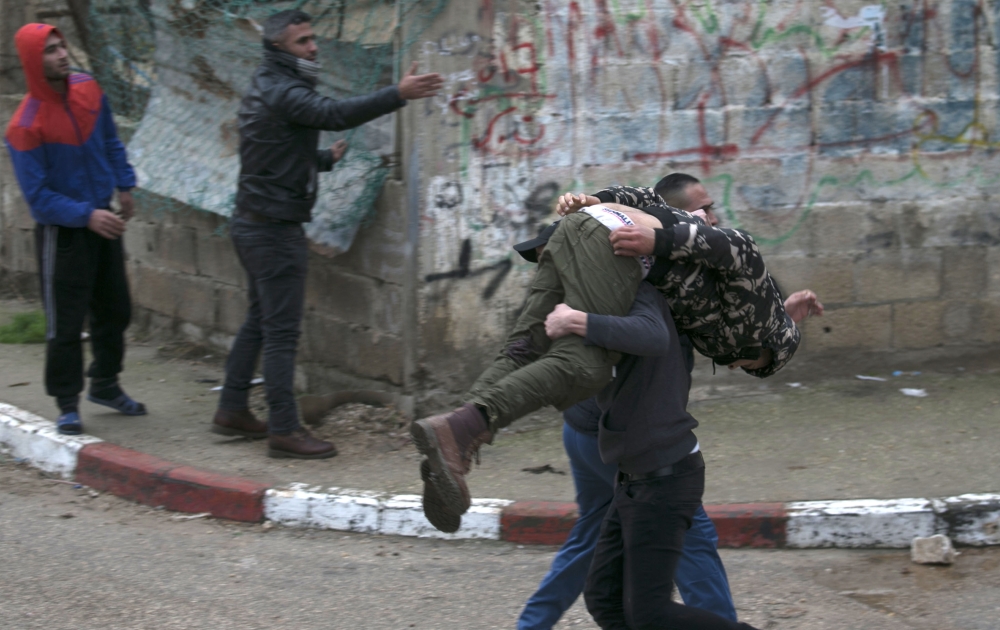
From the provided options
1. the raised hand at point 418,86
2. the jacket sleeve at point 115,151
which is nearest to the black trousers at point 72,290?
the jacket sleeve at point 115,151

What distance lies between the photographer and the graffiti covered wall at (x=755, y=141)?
5504 millimetres

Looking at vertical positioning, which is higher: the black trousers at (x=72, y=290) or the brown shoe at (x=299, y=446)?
the black trousers at (x=72, y=290)

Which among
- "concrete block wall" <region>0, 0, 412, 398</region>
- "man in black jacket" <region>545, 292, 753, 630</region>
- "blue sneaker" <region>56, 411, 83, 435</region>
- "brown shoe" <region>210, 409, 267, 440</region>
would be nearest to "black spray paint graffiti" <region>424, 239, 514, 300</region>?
"concrete block wall" <region>0, 0, 412, 398</region>

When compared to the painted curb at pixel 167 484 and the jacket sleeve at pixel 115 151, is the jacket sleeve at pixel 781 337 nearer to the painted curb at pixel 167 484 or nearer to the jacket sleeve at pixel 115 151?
the painted curb at pixel 167 484

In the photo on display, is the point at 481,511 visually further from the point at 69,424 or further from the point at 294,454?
the point at 69,424

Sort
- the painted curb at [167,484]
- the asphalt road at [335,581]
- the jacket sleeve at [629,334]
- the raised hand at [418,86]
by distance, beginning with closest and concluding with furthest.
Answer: the jacket sleeve at [629,334] → the asphalt road at [335,581] → the raised hand at [418,86] → the painted curb at [167,484]

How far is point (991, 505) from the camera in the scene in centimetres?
446

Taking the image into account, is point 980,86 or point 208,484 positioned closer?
point 208,484

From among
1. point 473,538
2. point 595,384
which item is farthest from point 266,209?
point 595,384

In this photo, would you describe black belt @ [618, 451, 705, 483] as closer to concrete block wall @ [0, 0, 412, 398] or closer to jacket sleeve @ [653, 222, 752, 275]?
jacket sleeve @ [653, 222, 752, 275]

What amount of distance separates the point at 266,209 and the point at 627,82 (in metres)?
1.99

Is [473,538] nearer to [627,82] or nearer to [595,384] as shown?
[595,384]

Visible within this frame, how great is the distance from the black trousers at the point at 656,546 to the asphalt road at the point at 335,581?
99 centimetres

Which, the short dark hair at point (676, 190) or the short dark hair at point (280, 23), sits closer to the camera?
the short dark hair at point (676, 190)
